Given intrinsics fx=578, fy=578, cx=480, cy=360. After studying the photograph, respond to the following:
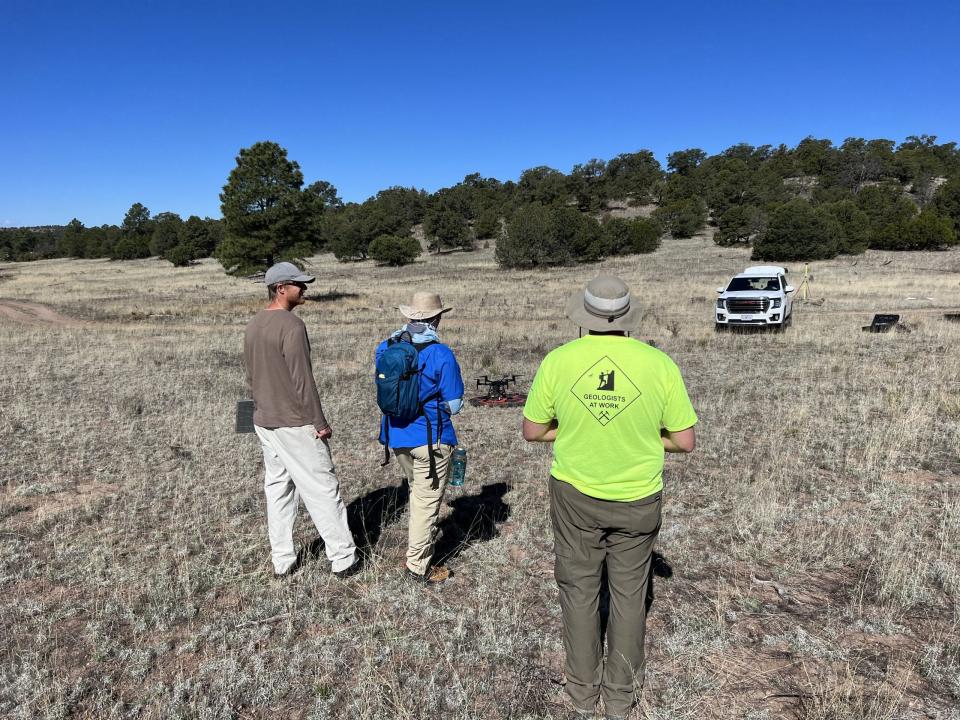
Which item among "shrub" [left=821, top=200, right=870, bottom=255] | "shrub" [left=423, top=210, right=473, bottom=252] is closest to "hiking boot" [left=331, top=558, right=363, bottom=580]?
"shrub" [left=821, top=200, right=870, bottom=255]

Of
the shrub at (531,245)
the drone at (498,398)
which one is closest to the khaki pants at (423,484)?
the drone at (498,398)

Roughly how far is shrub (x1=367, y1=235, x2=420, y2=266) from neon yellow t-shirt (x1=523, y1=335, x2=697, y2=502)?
50.2 m

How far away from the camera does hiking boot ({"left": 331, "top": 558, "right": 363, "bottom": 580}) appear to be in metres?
4.10

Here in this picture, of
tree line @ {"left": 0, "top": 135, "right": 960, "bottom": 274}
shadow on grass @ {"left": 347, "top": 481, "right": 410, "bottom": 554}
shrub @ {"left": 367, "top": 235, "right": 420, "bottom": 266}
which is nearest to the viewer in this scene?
shadow on grass @ {"left": 347, "top": 481, "right": 410, "bottom": 554}

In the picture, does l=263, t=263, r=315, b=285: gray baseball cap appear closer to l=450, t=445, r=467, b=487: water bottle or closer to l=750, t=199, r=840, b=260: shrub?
l=450, t=445, r=467, b=487: water bottle

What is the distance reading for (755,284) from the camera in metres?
17.3

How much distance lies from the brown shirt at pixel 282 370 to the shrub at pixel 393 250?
4871 centimetres

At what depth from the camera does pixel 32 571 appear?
4215mm

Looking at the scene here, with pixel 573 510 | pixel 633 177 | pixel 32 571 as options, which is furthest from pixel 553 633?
pixel 633 177

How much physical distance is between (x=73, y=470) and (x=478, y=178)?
331 feet

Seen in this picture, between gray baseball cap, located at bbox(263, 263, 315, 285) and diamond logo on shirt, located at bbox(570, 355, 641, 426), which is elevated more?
gray baseball cap, located at bbox(263, 263, 315, 285)

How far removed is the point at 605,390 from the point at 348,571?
2.68 m

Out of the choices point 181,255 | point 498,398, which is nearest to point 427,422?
point 498,398

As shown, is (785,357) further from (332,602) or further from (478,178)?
(478,178)
